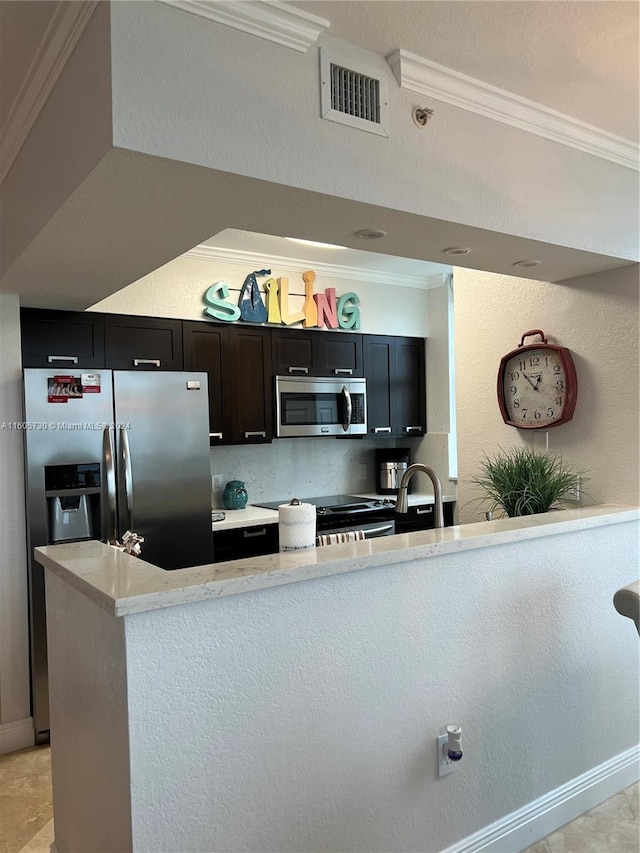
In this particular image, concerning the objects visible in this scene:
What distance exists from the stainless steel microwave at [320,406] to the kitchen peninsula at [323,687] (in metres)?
2.36

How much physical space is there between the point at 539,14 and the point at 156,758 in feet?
7.01

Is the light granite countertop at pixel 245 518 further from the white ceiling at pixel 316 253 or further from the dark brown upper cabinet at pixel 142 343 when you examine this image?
the white ceiling at pixel 316 253

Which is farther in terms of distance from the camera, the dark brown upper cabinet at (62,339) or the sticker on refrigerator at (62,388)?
the dark brown upper cabinet at (62,339)

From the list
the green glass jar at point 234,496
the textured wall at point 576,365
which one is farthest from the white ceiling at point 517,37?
the green glass jar at point 234,496

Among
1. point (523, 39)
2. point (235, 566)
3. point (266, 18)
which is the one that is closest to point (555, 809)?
point (235, 566)

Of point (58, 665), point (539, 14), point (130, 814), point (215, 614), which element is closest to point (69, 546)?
point (58, 665)

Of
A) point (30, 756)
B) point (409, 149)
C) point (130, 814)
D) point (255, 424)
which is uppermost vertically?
point (409, 149)

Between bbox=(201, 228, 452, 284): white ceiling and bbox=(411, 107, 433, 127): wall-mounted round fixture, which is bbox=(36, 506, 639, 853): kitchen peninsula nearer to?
bbox=(411, 107, 433, 127): wall-mounted round fixture

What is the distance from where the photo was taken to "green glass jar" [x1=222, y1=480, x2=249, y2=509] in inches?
173

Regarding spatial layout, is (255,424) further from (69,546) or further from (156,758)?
(156,758)

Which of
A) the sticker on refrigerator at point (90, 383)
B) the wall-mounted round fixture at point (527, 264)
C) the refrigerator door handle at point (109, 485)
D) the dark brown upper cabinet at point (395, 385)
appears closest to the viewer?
the wall-mounted round fixture at point (527, 264)

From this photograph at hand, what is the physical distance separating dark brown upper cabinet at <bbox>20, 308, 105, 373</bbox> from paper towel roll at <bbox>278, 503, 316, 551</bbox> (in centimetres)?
195

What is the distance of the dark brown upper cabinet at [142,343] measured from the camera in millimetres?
3711

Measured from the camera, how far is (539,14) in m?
1.74
